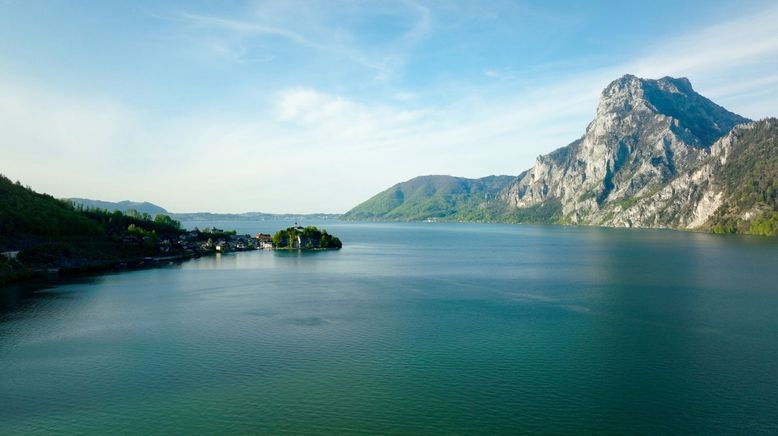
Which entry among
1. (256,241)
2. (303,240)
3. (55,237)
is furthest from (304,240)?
(55,237)

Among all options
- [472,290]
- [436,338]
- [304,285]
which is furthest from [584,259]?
[436,338]

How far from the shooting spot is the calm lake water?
30922 mm

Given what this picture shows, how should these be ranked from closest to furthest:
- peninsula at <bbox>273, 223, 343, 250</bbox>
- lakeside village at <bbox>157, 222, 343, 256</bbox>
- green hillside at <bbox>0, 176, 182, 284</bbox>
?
1. green hillside at <bbox>0, 176, 182, 284</bbox>
2. lakeside village at <bbox>157, 222, 343, 256</bbox>
3. peninsula at <bbox>273, 223, 343, 250</bbox>

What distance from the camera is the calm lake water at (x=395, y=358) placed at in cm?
3092

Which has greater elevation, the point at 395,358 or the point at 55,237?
the point at 55,237

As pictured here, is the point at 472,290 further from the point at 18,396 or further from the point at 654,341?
the point at 18,396

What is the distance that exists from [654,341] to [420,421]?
29.3 metres

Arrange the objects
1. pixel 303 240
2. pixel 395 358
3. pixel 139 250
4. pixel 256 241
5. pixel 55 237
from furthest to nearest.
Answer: pixel 256 241 < pixel 303 240 < pixel 139 250 < pixel 55 237 < pixel 395 358

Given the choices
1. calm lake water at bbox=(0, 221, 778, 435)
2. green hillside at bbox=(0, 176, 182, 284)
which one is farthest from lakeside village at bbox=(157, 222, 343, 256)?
calm lake water at bbox=(0, 221, 778, 435)

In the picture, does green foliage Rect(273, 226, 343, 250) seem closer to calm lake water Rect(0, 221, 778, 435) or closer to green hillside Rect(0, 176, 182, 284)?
green hillside Rect(0, 176, 182, 284)

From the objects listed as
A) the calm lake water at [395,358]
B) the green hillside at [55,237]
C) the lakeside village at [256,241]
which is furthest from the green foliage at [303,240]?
the calm lake water at [395,358]

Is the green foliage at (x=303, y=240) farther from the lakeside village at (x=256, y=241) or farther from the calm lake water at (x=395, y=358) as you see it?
the calm lake water at (x=395, y=358)

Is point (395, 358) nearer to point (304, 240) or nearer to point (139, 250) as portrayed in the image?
point (139, 250)

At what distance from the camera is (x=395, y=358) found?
42.8 metres
